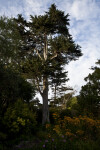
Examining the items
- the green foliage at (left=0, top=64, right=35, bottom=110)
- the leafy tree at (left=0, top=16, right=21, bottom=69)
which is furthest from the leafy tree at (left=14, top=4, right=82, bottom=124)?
the green foliage at (left=0, top=64, right=35, bottom=110)

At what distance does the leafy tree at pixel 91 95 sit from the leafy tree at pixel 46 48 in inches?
110

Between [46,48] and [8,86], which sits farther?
[46,48]

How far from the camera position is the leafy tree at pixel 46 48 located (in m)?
11.2

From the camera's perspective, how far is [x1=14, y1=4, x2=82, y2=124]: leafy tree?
36.8 ft

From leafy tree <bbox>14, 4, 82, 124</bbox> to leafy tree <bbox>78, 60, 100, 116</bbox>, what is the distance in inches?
110

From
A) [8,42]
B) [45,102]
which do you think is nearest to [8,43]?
[8,42]

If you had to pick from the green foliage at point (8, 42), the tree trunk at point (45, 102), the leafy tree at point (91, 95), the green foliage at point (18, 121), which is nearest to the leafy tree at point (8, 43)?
the green foliage at point (8, 42)

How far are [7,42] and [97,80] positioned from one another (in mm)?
9161

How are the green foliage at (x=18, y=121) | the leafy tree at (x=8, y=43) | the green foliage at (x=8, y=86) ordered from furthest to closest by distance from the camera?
the leafy tree at (x=8, y=43)
the green foliage at (x=8, y=86)
the green foliage at (x=18, y=121)

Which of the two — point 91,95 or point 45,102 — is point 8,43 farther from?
point 91,95

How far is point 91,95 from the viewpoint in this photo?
35.5ft

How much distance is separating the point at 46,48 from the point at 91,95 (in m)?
7.44


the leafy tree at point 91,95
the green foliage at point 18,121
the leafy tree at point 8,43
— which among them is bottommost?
the green foliage at point 18,121

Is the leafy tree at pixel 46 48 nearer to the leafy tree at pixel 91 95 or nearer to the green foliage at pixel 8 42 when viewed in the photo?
the green foliage at pixel 8 42
